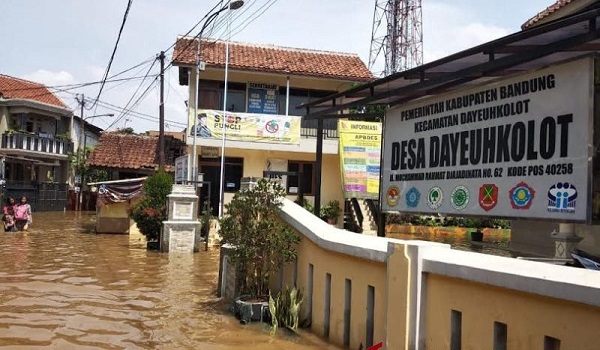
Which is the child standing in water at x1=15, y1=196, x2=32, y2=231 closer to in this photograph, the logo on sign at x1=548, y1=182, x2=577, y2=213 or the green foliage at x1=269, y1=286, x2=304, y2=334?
the green foliage at x1=269, y1=286, x2=304, y2=334

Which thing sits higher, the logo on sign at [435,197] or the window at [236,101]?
the window at [236,101]

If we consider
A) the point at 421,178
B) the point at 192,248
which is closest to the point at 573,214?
the point at 421,178

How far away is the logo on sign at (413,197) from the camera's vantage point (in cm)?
594

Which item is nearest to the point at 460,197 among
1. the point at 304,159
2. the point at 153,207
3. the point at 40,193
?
the point at 153,207

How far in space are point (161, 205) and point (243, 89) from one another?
27.5 feet

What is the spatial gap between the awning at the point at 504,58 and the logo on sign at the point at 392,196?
3.41 feet

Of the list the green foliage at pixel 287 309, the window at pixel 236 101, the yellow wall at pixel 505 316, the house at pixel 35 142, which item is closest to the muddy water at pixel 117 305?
the green foliage at pixel 287 309

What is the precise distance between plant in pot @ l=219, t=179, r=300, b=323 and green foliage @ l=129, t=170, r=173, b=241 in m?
9.70

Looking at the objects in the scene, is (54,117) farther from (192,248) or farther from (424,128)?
(424,128)

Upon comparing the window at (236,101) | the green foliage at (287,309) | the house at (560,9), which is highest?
the house at (560,9)

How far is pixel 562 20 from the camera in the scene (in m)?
4.27

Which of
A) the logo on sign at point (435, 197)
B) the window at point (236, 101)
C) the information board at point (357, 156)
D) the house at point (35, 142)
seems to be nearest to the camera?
the logo on sign at point (435, 197)

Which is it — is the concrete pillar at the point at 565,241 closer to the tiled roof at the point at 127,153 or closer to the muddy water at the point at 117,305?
the muddy water at the point at 117,305

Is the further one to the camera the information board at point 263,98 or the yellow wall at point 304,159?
the information board at point 263,98
